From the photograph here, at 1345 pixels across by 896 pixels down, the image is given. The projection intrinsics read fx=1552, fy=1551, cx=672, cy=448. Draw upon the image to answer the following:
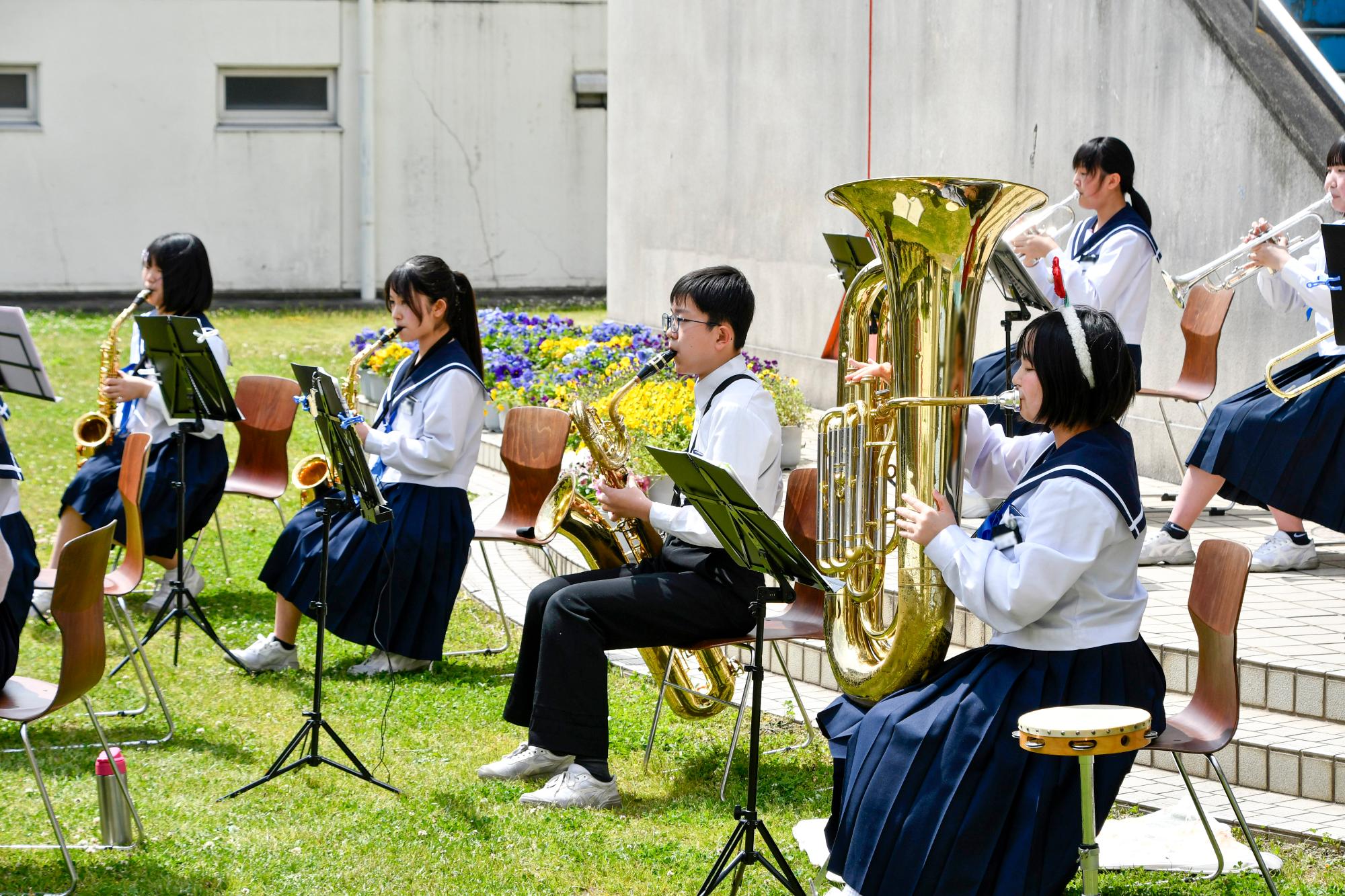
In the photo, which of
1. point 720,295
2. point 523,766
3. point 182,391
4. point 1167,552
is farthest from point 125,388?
point 1167,552

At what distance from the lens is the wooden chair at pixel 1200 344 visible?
7.29m

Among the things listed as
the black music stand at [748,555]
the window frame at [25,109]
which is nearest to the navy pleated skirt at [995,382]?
the black music stand at [748,555]

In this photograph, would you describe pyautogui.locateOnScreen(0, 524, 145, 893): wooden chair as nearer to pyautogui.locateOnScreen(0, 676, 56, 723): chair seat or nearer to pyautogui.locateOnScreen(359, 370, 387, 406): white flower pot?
pyautogui.locateOnScreen(0, 676, 56, 723): chair seat

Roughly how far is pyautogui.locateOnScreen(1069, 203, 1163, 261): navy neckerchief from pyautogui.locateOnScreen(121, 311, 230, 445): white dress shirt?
12.4ft

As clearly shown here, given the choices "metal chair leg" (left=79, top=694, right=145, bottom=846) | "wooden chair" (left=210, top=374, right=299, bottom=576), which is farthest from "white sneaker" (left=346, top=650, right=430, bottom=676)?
"metal chair leg" (left=79, top=694, right=145, bottom=846)

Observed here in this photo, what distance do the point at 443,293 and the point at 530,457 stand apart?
Answer: 1.03m

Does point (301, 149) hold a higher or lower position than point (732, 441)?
higher

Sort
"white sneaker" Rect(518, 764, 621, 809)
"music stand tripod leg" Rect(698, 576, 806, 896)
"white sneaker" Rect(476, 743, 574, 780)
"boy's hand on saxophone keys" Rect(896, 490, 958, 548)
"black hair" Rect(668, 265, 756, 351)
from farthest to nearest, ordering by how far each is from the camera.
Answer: "white sneaker" Rect(476, 743, 574, 780), "white sneaker" Rect(518, 764, 621, 809), "black hair" Rect(668, 265, 756, 351), "music stand tripod leg" Rect(698, 576, 806, 896), "boy's hand on saxophone keys" Rect(896, 490, 958, 548)

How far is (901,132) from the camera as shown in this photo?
9.95 metres

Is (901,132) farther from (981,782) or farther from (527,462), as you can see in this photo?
(981,782)

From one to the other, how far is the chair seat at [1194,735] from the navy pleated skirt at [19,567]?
131 inches

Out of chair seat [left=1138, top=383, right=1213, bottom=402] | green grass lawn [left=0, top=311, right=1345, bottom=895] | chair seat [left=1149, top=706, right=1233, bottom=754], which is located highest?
chair seat [left=1138, top=383, right=1213, bottom=402]

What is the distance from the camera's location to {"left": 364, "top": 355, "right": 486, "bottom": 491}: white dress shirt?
6031 mm

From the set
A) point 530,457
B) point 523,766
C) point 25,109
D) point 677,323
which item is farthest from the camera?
point 25,109
